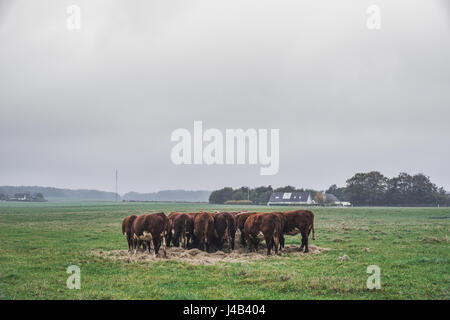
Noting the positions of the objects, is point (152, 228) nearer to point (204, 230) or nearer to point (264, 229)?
point (204, 230)

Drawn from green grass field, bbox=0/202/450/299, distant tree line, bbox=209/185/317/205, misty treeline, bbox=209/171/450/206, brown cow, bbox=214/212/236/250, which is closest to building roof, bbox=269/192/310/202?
distant tree line, bbox=209/185/317/205

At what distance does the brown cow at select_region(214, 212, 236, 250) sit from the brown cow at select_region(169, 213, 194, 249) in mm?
1190

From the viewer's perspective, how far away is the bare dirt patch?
1436cm

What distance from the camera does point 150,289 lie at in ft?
32.7

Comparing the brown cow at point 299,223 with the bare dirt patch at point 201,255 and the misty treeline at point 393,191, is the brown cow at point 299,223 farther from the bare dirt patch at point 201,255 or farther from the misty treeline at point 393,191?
the misty treeline at point 393,191

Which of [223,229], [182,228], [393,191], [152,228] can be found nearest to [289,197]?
[393,191]

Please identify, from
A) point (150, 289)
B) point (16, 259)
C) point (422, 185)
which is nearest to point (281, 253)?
point (150, 289)

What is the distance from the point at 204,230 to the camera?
16.6 meters

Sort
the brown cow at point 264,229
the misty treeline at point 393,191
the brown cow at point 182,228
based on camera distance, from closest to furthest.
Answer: the brown cow at point 264,229
the brown cow at point 182,228
the misty treeline at point 393,191

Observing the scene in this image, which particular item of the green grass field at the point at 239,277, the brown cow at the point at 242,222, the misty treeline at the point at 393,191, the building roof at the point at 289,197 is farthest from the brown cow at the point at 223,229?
the misty treeline at the point at 393,191

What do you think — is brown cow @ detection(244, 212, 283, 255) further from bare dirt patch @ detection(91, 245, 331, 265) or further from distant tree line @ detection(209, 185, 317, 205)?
distant tree line @ detection(209, 185, 317, 205)

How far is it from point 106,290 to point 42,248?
1095 centimetres

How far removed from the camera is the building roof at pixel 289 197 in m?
88.7
